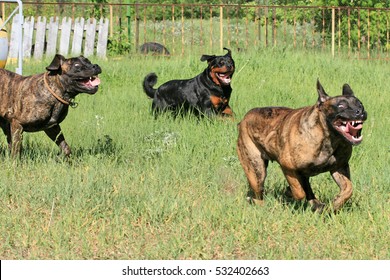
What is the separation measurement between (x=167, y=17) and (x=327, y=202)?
27.4m

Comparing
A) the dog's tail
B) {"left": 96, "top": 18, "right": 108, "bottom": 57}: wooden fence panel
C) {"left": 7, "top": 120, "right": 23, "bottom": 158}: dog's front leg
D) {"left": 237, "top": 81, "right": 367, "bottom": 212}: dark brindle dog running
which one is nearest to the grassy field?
{"left": 7, "top": 120, "right": 23, "bottom": 158}: dog's front leg

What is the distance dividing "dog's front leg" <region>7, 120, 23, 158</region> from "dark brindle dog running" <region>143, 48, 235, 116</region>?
3.66m

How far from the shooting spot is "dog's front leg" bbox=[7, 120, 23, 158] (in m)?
9.25

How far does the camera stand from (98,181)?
316 inches

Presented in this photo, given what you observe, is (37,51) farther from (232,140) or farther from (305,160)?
(305,160)

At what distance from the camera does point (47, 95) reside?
9.19 metres

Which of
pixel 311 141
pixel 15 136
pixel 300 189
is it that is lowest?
pixel 300 189

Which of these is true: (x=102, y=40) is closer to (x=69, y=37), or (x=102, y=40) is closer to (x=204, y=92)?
(x=69, y=37)

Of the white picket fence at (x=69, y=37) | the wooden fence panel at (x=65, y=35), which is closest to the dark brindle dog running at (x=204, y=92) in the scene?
the white picket fence at (x=69, y=37)

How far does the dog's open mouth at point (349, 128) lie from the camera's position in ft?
20.6

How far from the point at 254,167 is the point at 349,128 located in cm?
133

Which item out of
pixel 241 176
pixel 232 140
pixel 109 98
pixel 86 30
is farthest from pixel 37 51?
pixel 241 176

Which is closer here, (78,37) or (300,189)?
(300,189)

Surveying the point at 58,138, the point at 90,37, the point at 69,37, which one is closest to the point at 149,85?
the point at 58,138
